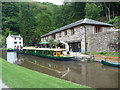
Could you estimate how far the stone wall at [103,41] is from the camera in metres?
16.7

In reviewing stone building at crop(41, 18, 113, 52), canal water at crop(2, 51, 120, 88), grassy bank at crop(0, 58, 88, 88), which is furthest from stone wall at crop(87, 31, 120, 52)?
grassy bank at crop(0, 58, 88, 88)

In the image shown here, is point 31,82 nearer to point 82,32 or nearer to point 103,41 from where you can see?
point 103,41

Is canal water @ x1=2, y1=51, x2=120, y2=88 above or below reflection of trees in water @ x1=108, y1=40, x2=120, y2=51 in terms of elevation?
below

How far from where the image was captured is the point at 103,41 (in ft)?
61.3

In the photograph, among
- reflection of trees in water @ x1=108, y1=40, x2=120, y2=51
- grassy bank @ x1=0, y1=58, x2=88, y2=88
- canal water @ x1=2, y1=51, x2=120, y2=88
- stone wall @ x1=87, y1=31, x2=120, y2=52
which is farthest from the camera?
stone wall @ x1=87, y1=31, x2=120, y2=52

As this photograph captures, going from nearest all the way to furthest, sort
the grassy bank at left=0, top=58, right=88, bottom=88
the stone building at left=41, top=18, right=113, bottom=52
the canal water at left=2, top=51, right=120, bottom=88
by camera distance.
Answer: the grassy bank at left=0, top=58, right=88, bottom=88, the canal water at left=2, top=51, right=120, bottom=88, the stone building at left=41, top=18, right=113, bottom=52

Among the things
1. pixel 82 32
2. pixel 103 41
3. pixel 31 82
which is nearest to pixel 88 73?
pixel 31 82

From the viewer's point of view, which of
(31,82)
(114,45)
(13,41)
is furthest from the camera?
(13,41)

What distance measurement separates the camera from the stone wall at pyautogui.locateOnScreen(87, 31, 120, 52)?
16.7 metres

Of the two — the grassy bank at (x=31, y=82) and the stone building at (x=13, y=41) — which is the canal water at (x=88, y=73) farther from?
the stone building at (x=13, y=41)

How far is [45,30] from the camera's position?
5153 cm

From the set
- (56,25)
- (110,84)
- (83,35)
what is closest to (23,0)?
(56,25)

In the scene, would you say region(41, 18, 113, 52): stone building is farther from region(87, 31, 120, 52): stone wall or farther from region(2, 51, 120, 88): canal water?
region(2, 51, 120, 88): canal water

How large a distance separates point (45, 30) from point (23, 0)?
1491 inches
